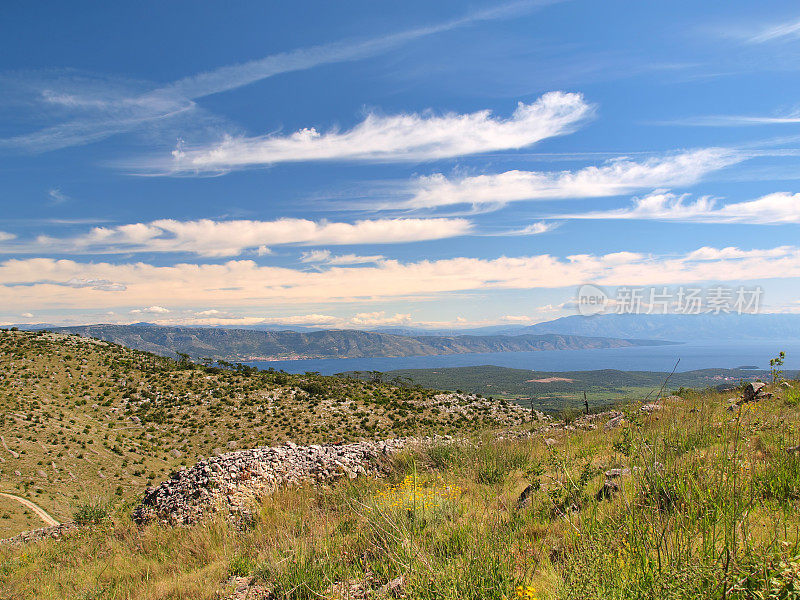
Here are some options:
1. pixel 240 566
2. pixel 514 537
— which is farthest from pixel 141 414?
pixel 514 537

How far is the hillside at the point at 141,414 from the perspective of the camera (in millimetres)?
25844

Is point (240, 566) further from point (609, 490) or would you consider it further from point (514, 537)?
point (609, 490)

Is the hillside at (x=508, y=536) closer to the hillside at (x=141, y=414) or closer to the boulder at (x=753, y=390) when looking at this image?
the boulder at (x=753, y=390)

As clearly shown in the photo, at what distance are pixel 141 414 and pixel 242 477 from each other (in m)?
35.7

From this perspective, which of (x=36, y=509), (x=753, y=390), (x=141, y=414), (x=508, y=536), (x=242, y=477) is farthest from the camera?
(x=141, y=414)

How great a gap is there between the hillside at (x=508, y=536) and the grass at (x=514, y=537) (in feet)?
0.08

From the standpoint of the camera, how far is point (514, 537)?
404 cm

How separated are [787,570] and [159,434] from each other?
40775mm

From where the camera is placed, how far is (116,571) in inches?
234

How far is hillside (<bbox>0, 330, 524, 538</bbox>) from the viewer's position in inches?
1017

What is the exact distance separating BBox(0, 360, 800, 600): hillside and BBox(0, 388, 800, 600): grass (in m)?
0.02

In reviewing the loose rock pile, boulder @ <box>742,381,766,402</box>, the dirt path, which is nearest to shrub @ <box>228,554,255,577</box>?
the loose rock pile

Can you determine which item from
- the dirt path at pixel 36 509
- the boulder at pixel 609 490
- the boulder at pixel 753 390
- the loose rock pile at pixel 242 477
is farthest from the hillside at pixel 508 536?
the dirt path at pixel 36 509

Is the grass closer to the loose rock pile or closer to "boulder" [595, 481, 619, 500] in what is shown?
"boulder" [595, 481, 619, 500]
